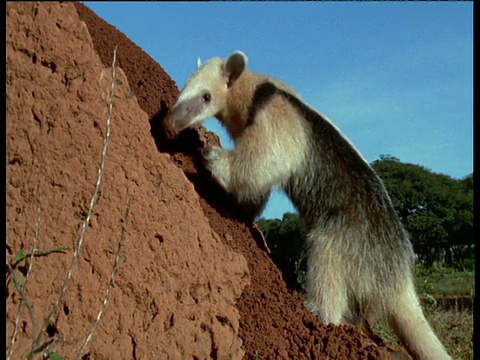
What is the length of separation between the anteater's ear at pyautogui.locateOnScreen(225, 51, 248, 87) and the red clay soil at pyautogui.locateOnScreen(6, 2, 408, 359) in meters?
1.78

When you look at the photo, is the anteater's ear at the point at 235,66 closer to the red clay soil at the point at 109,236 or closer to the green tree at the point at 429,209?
the red clay soil at the point at 109,236

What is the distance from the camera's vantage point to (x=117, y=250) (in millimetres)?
4445

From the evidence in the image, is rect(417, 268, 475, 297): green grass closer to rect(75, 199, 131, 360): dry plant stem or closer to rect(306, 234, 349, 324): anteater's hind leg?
rect(306, 234, 349, 324): anteater's hind leg

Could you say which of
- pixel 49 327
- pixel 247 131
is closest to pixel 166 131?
pixel 247 131

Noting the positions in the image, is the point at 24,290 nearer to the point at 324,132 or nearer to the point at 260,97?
the point at 260,97

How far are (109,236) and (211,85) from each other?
2.84 m

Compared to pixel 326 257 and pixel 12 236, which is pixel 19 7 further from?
pixel 326 257

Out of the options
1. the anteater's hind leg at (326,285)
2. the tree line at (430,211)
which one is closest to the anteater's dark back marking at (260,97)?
the anteater's hind leg at (326,285)

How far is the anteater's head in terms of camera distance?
6.46 m

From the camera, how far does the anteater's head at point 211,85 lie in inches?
Result: 254

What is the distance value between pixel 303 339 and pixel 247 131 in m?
2.27

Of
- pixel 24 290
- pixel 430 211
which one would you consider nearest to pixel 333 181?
pixel 24 290

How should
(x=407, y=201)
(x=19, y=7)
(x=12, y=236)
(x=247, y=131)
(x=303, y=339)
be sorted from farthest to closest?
(x=407, y=201)
(x=247, y=131)
(x=303, y=339)
(x=19, y=7)
(x=12, y=236)

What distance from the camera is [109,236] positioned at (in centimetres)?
444
